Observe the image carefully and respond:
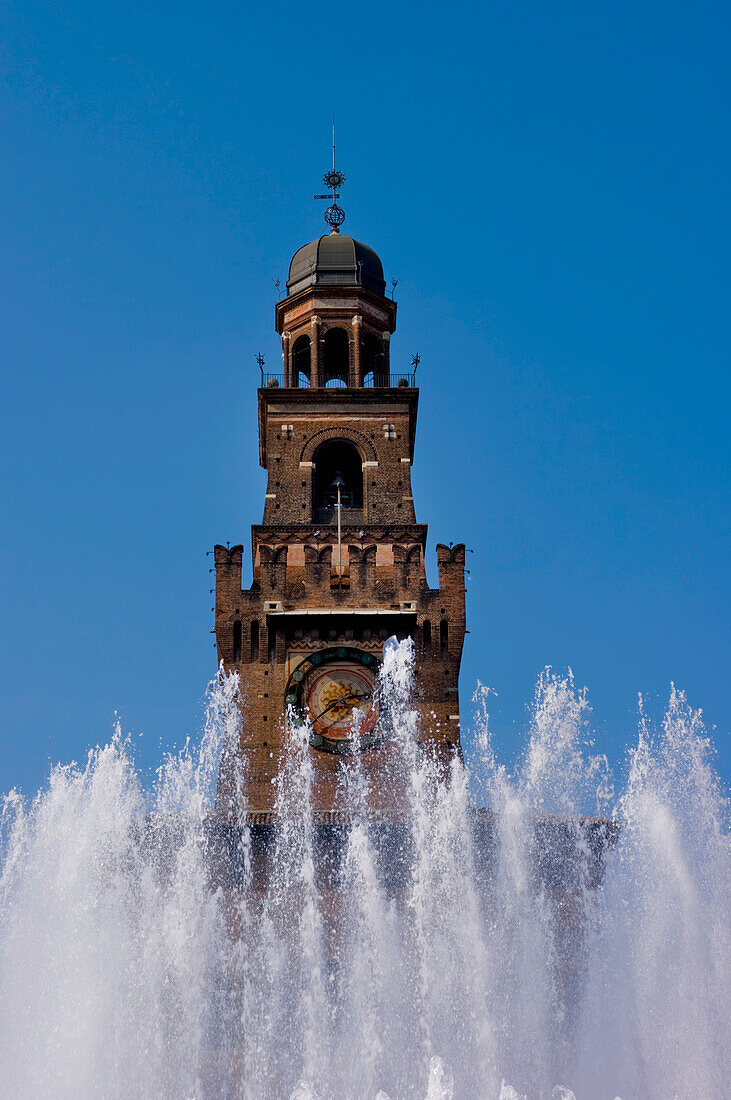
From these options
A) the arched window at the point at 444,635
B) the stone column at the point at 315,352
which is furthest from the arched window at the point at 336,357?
the arched window at the point at 444,635

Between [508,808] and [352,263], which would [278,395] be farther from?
[508,808]

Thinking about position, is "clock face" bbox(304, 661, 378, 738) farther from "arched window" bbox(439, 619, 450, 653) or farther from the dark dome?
the dark dome

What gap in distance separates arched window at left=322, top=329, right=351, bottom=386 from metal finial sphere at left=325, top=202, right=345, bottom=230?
237 inches

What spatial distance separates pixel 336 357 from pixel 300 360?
2.07m

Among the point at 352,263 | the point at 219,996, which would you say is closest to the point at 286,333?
the point at 352,263

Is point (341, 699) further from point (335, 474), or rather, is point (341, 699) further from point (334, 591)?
point (335, 474)

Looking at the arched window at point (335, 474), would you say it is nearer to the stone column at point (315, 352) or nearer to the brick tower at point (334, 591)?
the brick tower at point (334, 591)

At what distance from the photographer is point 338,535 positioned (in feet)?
173

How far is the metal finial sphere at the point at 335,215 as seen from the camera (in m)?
64.2

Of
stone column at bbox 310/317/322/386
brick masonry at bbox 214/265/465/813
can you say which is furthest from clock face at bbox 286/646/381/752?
stone column at bbox 310/317/322/386

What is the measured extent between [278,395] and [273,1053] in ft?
87.0

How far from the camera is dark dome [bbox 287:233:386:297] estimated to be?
2389 inches

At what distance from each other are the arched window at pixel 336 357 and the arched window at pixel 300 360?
2.51 feet

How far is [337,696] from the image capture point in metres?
49.7
